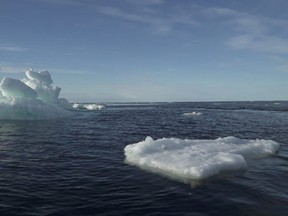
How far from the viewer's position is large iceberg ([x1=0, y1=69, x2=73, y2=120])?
37.8 metres

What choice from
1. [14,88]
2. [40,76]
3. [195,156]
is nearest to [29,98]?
[14,88]

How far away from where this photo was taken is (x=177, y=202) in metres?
9.16

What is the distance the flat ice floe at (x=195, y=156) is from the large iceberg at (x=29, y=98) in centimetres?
2569


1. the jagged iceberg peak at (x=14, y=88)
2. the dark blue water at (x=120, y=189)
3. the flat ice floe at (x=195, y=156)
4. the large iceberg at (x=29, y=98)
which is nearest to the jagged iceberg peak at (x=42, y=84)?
the large iceberg at (x=29, y=98)

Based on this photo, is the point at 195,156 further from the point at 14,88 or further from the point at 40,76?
the point at 40,76

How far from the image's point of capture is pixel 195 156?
14.0m

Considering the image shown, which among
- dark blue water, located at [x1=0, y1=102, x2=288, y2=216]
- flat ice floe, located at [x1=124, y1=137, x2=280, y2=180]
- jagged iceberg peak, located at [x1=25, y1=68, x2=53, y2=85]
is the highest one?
jagged iceberg peak, located at [x1=25, y1=68, x2=53, y2=85]

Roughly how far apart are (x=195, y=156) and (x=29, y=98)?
31.5 metres

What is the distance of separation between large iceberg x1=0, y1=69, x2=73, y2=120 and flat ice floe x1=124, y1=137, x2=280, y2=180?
1011 inches

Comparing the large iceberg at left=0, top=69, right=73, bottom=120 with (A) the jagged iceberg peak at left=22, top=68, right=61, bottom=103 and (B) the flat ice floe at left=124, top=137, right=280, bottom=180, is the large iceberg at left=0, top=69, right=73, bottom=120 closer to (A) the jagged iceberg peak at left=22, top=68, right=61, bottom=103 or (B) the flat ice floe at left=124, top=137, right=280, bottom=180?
(A) the jagged iceberg peak at left=22, top=68, right=61, bottom=103

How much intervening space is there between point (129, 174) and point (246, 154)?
6.36 meters

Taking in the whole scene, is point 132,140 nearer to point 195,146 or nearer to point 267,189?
point 195,146

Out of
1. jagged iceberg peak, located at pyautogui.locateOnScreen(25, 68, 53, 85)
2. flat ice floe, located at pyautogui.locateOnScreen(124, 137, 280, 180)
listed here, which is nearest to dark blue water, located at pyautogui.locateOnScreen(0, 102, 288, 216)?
flat ice floe, located at pyautogui.locateOnScreen(124, 137, 280, 180)

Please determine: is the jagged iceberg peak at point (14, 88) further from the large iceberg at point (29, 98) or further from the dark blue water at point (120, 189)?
the dark blue water at point (120, 189)
